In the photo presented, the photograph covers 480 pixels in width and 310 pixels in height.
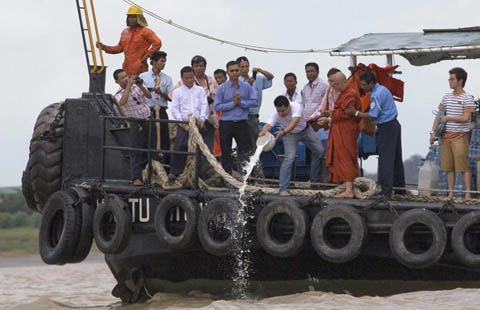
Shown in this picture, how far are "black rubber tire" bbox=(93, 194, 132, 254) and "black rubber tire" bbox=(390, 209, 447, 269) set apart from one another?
286 centimetres

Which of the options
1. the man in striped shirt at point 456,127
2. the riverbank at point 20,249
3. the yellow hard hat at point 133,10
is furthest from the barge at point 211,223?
the riverbank at point 20,249

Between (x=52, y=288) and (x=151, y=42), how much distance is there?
5.92 metres

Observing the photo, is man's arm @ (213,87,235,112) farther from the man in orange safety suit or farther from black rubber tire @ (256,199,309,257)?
the man in orange safety suit

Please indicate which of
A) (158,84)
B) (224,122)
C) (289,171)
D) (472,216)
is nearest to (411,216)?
(472,216)

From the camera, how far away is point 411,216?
1317 centimetres

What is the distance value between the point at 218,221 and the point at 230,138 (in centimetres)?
106

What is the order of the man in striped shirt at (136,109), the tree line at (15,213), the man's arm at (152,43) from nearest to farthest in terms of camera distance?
1. the man in striped shirt at (136,109)
2. the man's arm at (152,43)
3. the tree line at (15,213)

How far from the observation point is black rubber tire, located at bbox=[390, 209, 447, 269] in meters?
13.1

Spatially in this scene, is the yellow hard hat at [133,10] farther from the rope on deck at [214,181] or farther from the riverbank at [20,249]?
the riverbank at [20,249]

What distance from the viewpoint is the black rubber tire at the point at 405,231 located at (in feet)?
42.9

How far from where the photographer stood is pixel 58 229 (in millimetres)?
15422

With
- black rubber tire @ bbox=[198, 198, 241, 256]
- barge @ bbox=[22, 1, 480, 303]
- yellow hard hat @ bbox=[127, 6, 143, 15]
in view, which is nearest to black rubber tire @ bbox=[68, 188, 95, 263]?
barge @ bbox=[22, 1, 480, 303]

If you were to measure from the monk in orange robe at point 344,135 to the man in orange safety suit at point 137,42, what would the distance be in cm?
279

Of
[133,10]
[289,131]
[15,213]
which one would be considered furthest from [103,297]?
[15,213]
